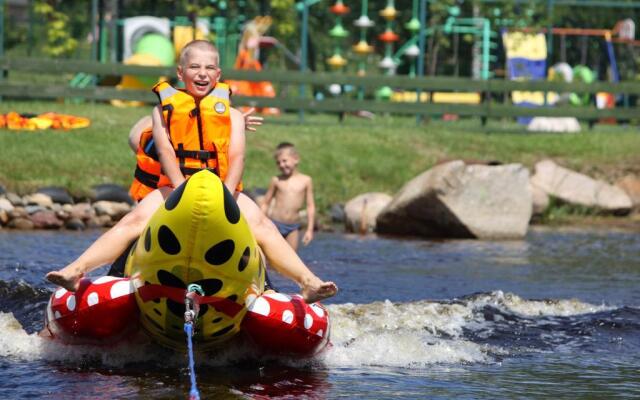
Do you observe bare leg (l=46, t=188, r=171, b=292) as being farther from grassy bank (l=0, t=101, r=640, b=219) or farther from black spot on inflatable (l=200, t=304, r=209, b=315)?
grassy bank (l=0, t=101, r=640, b=219)

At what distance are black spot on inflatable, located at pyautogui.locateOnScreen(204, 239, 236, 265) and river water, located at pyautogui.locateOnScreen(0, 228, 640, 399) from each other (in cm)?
69

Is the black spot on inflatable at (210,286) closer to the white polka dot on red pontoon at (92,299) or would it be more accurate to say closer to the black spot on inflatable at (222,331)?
the black spot on inflatable at (222,331)

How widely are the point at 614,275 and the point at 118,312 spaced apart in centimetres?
649

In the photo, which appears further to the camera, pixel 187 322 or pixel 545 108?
pixel 545 108

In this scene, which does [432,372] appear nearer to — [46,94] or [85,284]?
[85,284]

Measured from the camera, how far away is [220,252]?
19.7ft

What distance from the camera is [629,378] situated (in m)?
7.00

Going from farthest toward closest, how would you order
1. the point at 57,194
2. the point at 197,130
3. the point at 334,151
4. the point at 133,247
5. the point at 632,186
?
the point at 334,151, the point at 632,186, the point at 57,194, the point at 197,130, the point at 133,247

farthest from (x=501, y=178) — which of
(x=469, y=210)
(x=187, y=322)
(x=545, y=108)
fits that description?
(x=187, y=322)

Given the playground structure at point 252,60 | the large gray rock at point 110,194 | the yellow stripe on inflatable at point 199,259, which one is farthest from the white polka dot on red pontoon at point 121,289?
the playground structure at point 252,60

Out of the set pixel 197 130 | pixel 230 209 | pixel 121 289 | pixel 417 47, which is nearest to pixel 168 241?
pixel 230 209

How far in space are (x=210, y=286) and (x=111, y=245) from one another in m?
0.73

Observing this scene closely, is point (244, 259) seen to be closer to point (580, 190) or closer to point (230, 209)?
point (230, 209)

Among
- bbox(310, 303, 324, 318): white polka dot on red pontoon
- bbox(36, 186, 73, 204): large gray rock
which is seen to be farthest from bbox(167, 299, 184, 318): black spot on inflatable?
bbox(36, 186, 73, 204): large gray rock
